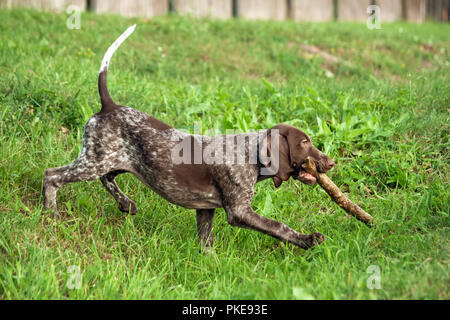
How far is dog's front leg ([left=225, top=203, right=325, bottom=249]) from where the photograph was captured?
3.96m

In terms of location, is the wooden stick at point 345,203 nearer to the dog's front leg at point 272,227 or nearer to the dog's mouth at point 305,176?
the dog's mouth at point 305,176

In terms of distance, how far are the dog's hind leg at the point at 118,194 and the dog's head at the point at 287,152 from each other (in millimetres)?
1355

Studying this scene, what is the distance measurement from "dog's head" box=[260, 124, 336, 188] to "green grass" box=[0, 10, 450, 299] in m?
0.66

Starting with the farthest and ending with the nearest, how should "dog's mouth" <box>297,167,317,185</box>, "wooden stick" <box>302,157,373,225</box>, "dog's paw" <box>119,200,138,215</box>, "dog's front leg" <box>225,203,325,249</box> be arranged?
1. "dog's paw" <box>119,200,138,215</box>
2. "wooden stick" <box>302,157,373,225</box>
3. "dog's mouth" <box>297,167,317,185</box>
4. "dog's front leg" <box>225,203,325,249</box>

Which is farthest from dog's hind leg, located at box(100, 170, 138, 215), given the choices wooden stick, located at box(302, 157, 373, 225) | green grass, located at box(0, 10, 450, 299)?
wooden stick, located at box(302, 157, 373, 225)

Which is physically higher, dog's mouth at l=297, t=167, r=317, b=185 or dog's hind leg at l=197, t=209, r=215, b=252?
dog's mouth at l=297, t=167, r=317, b=185

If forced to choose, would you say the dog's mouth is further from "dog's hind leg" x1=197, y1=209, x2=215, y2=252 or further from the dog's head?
"dog's hind leg" x1=197, y1=209, x2=215, y2=252

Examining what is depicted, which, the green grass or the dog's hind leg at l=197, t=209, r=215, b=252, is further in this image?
the dog's hind leg at l=197, t=209, r=215, b=252

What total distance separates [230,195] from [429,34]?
10.6 meters

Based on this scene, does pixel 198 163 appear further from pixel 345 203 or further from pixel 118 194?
pixel 345 203

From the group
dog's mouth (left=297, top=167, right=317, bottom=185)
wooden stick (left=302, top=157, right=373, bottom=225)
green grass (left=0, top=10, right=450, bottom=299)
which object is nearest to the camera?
green grass (left=0, top=10, right=450, bottom=299)

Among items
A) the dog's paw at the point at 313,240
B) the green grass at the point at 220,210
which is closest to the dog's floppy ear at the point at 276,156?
the dog's paw at the point at 313,240

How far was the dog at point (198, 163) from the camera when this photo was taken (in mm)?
4016
